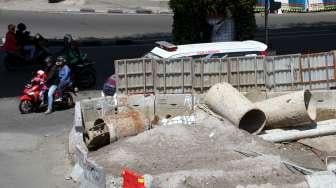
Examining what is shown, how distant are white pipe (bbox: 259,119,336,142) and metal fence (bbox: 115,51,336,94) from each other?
2361 mm

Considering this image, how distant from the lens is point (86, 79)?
2005 cm

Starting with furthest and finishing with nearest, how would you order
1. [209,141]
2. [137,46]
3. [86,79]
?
[137,46] < [86,79] < [209,141]

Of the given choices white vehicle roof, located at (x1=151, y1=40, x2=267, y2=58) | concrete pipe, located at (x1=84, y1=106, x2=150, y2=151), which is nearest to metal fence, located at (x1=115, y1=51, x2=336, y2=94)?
white vehicle roof, located at (x1=151, y1=40, x2=267, y2=58)

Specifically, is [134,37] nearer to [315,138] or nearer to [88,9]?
[88,9]

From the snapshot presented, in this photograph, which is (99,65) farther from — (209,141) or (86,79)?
(209,141)

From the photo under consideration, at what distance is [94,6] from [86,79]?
20.4m

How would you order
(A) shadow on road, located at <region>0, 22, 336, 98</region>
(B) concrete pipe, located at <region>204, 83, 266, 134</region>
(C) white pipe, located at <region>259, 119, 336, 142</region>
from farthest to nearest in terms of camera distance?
(A) shadow on road, located at <region>0, 22, 336, 98</region>
(B) concrete pipe, located at <region>204, 83, 266, 134</region>
(C) white pipe, located at <region>259, 119, 336, 142</region>

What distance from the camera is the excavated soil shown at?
10672 millimetres

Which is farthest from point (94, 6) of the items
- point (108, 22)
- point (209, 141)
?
point (209, 141)

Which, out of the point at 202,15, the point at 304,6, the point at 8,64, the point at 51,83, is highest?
the point at 202,15

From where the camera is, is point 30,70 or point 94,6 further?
point 94,6

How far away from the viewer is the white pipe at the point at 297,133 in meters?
13.2

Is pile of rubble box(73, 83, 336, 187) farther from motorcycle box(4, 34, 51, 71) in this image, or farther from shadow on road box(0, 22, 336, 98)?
motorcycle box(4, 34, 51, 71)

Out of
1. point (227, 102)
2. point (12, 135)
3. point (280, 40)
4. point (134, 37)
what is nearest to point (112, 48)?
point (134, 37)
